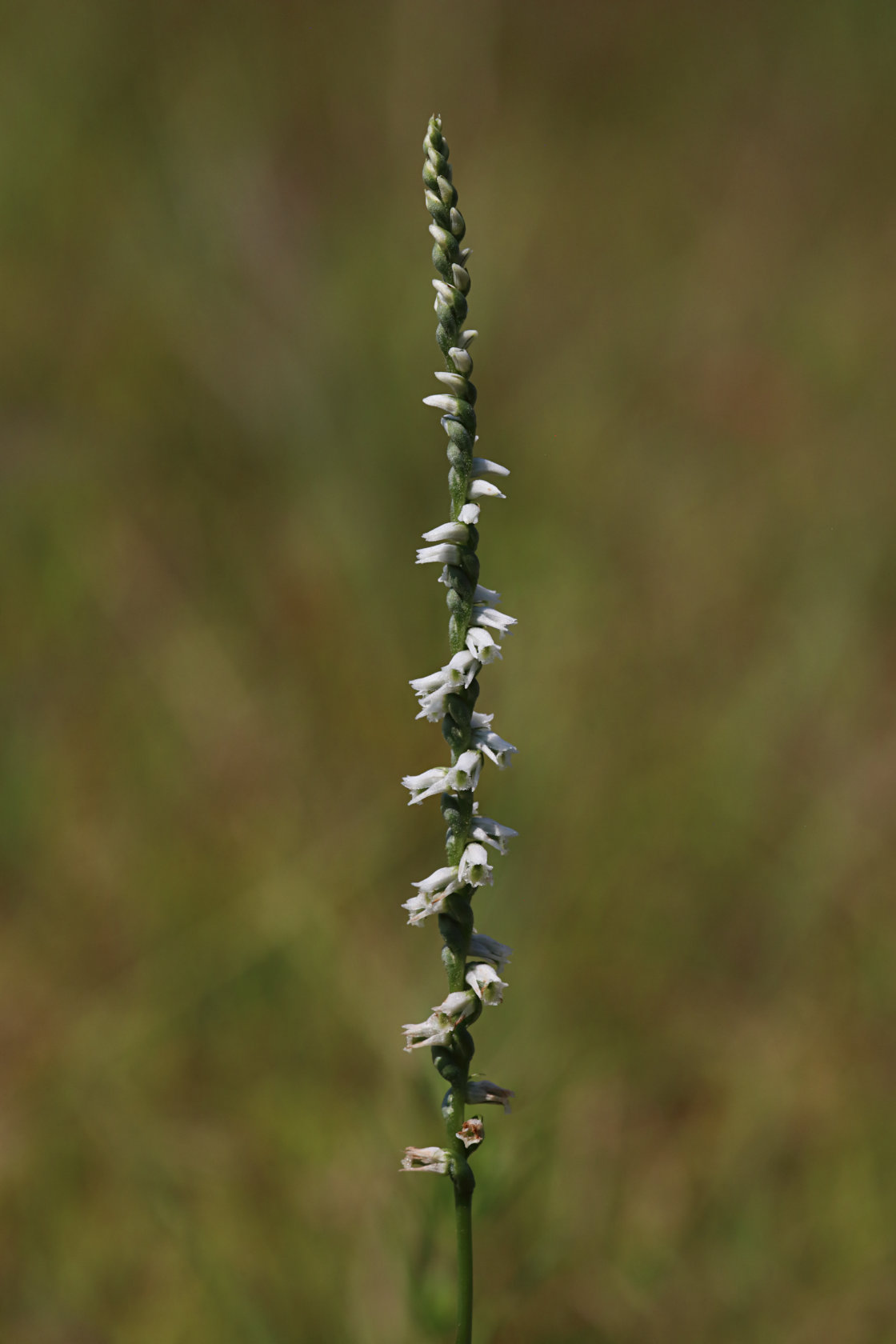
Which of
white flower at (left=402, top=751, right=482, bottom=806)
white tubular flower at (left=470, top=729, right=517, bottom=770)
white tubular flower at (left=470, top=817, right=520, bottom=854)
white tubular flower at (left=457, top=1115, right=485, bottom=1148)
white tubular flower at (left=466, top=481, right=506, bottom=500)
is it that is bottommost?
white tubular flower at (left=457, top=1115, right=485, bottom=1148)

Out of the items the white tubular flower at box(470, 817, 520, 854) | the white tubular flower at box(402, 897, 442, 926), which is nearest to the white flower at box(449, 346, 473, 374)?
the white tubular flower at box(470, 817, 520, 854)

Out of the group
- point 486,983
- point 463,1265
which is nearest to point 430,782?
point 486,983

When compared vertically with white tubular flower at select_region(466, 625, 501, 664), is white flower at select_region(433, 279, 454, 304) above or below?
above

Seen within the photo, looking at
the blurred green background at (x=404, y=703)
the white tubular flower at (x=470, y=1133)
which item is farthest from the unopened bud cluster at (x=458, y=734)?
the blurred green background at (x=404, y=703)

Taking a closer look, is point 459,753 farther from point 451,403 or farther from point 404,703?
point 404,703

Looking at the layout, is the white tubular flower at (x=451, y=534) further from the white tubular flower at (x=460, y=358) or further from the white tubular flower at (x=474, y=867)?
the white tubular flower at (x=474, y=867)

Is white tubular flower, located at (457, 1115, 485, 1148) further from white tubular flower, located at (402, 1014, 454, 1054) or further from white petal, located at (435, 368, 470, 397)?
white petal, located at (435, 368, 470, 397)

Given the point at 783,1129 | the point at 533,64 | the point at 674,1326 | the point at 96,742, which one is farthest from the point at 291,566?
the point at 533,64
